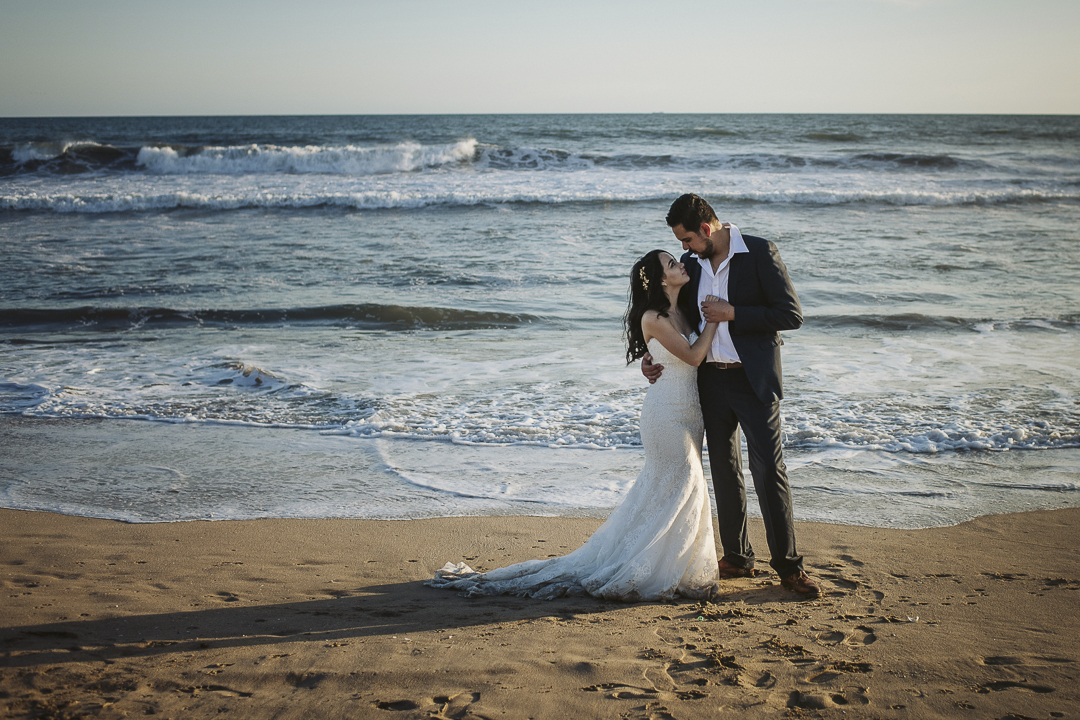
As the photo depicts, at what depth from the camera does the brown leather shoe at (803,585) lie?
3.41 m

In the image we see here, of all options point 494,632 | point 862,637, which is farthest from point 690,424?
point 494,632

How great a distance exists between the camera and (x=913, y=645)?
2.90m

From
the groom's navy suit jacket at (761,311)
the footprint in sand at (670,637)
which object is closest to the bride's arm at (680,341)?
the groom's navy suit jacket at (761,311)

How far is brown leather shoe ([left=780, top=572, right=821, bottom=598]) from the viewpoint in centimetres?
341

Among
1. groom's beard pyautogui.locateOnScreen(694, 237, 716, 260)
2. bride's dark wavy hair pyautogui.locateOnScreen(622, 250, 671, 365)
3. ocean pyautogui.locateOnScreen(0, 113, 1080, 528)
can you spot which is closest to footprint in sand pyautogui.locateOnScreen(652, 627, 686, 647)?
bride's dark wavy hair pyautogui.locateOnScreen(622, 250, 671, 365)

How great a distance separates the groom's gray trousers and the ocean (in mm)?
1010

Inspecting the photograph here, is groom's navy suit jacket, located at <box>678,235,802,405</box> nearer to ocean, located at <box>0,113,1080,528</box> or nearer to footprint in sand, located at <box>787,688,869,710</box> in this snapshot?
footprint in sand, located at <box>787,688,869,710</box>

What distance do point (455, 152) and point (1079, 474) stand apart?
88.7ft

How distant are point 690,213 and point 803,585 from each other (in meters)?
1.88

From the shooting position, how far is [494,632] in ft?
9.99

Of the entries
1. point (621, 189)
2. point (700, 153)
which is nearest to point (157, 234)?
point (621, 189)

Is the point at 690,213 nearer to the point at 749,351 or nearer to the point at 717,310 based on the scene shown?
the point at 717,310

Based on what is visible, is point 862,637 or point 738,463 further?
point 738,463

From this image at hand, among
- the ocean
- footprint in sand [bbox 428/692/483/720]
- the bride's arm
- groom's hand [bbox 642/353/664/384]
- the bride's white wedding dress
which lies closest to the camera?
footprint in sand [bbox 428/692/483/720]
